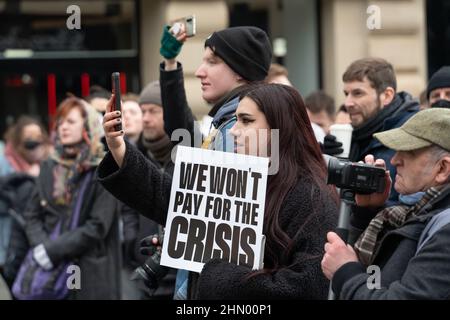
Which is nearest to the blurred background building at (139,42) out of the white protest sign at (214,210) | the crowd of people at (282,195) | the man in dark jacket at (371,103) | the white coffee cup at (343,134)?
the crowd of people at (282,195)

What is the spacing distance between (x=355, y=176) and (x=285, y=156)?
1.29 feet

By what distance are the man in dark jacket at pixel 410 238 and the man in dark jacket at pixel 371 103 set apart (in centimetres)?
169

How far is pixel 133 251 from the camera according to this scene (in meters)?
6.35

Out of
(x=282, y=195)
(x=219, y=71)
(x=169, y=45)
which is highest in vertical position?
(x=169, y=45)

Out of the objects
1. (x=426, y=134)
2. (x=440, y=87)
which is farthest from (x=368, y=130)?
(x=426, y=134)

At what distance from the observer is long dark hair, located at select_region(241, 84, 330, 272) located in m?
3.66

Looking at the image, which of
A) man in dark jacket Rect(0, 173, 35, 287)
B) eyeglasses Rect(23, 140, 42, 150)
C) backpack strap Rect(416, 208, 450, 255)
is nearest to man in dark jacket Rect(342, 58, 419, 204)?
backpack strap Rect(416, 208, 450, 255)

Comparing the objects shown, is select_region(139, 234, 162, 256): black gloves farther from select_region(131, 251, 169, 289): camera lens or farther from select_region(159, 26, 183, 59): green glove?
select_region(159, 26, 183, 59): green glove

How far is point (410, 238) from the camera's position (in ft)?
11.0

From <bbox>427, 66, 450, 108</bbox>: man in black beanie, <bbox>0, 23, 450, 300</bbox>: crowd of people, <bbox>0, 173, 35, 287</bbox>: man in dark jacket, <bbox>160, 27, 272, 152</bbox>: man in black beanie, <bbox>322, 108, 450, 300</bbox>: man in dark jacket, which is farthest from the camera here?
<bbox>0, 173, 35, 287</bbox>: man in dark jacket

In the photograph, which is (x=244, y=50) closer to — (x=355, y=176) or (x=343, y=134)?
(x=343, y=134)

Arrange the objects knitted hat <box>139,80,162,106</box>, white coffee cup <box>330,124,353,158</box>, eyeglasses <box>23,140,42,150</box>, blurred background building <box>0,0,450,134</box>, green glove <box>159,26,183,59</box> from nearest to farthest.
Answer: green glove <box>159,26,183,59</box> → white coffee cup <box>330,124,353,158</box> → knitted hat <box>139,80,162,106</box> → eyeglasses <box>23,140,42,150</box> → blurred background building <box>0,0,450,134</box>

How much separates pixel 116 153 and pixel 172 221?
34 cm
